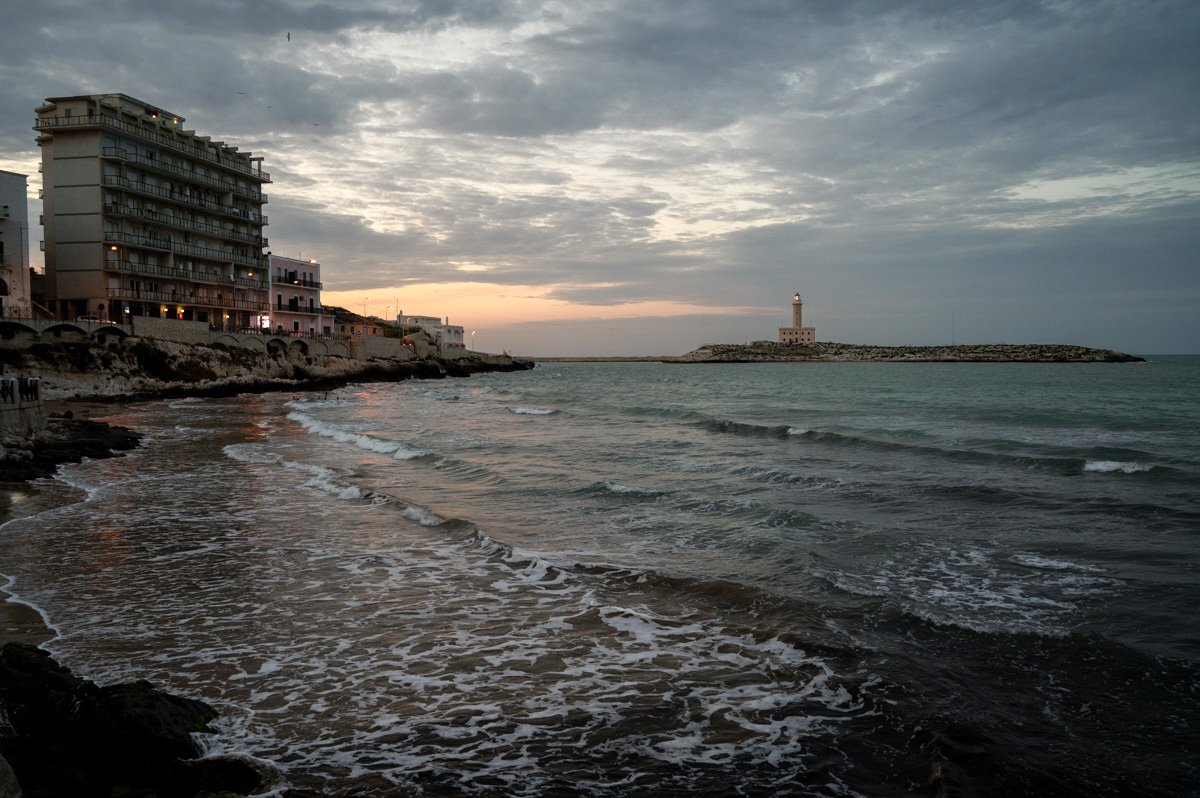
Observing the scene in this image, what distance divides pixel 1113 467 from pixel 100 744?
20.0 metres

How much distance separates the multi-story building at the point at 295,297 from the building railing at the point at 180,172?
20.0ft

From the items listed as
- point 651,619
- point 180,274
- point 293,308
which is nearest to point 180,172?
point 180,274

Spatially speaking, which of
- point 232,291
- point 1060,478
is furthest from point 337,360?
point 1060,478

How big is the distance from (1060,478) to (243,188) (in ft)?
227

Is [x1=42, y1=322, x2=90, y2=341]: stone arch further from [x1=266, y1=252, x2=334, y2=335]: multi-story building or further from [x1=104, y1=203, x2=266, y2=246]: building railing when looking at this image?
[x1=266, y1=252, x2=334, y2=335]: multi-story building

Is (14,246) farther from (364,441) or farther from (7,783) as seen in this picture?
(7,783)

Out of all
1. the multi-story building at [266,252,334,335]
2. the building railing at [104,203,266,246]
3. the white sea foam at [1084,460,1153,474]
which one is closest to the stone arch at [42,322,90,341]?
the building railing at [104,203,266,246]

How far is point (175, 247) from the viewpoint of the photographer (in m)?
57.0

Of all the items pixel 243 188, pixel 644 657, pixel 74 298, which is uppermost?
pixel 243 188

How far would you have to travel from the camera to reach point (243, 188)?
215 ft

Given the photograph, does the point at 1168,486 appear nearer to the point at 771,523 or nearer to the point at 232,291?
the point at 771,523

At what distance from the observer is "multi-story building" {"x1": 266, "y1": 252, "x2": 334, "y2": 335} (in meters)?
71.6

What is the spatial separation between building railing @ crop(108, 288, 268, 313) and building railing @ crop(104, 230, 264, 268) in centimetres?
344

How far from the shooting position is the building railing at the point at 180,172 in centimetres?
5247
